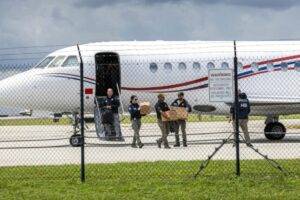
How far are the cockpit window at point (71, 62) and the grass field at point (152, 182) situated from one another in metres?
9.47

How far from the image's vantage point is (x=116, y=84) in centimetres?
2767

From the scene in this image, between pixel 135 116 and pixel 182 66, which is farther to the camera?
pixel 182 66

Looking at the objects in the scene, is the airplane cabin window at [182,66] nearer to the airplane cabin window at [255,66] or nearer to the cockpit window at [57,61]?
the airplane cabin window at [255,66]

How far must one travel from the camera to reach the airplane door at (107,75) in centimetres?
2748

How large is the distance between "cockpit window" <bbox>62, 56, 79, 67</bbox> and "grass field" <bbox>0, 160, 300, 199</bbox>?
947cm

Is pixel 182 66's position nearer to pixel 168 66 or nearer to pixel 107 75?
pixel 168 66

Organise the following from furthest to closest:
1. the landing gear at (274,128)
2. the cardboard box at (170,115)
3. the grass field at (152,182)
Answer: the landing gear at (274,128)
the cardboard box at (170,115)
the grass field at (152,182)

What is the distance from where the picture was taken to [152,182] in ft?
48.6

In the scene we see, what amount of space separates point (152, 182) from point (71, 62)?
43.1ft

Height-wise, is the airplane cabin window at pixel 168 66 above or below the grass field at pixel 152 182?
above

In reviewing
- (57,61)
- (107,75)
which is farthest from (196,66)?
(57,61)

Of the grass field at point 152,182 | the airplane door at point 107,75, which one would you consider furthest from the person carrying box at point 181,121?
the grass field at point 152,182

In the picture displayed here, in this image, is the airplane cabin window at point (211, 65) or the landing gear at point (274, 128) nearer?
the landing gear at point (274, 128)

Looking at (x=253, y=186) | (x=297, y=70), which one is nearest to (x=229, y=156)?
(x=253, y=186)
